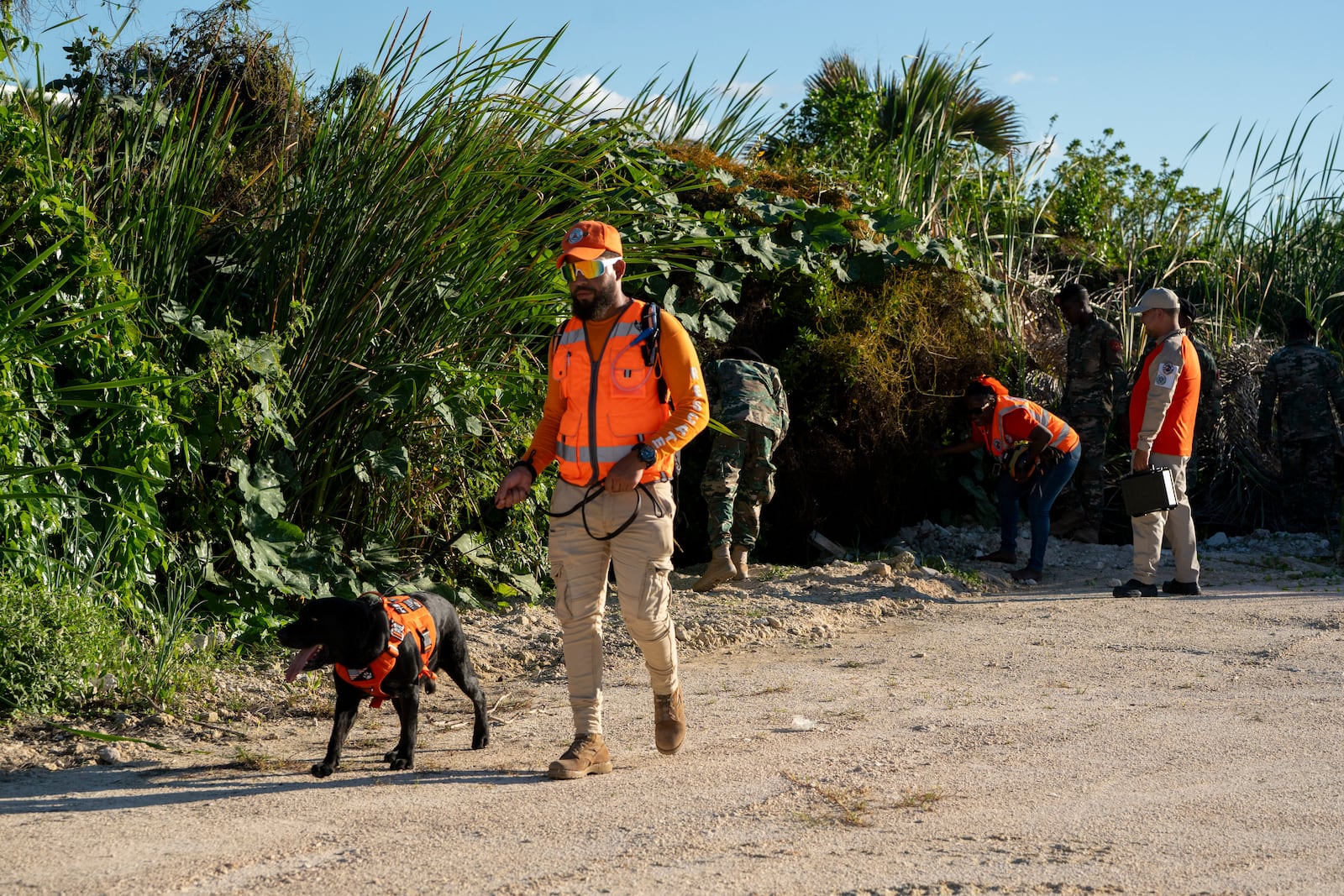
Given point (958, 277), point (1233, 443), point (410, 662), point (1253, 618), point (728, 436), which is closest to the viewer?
point (410, 662)

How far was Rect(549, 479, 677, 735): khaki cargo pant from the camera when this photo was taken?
442cm

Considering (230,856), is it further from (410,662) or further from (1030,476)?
(1030,476)

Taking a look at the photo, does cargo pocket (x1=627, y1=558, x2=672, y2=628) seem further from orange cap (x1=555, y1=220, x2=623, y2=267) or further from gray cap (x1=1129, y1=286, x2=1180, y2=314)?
gray cap (x1=1129, y1=286, x2=1180, y2=314)

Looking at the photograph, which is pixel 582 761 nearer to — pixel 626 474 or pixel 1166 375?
pixel 626 474

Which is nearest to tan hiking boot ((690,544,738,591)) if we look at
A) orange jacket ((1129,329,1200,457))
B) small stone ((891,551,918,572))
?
small stone ((891,551,918,572))

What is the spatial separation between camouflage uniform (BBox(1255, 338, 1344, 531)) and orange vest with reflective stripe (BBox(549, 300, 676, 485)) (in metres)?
8.15

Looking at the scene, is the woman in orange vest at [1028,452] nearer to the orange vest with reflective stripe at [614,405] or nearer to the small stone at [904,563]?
the small stone at [904,563]

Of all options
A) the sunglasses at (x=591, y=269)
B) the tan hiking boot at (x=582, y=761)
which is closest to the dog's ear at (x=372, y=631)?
the tan hiking boot at (x=582, y=761)

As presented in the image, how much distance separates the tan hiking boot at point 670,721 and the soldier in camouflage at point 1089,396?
256 inches

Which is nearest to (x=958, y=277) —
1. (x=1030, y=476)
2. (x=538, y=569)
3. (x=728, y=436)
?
(x=1030, y=476)

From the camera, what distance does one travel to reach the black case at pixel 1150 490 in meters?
7.79

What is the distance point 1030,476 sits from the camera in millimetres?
8750

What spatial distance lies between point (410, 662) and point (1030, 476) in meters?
5.64

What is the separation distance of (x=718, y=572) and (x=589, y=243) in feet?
12.6
